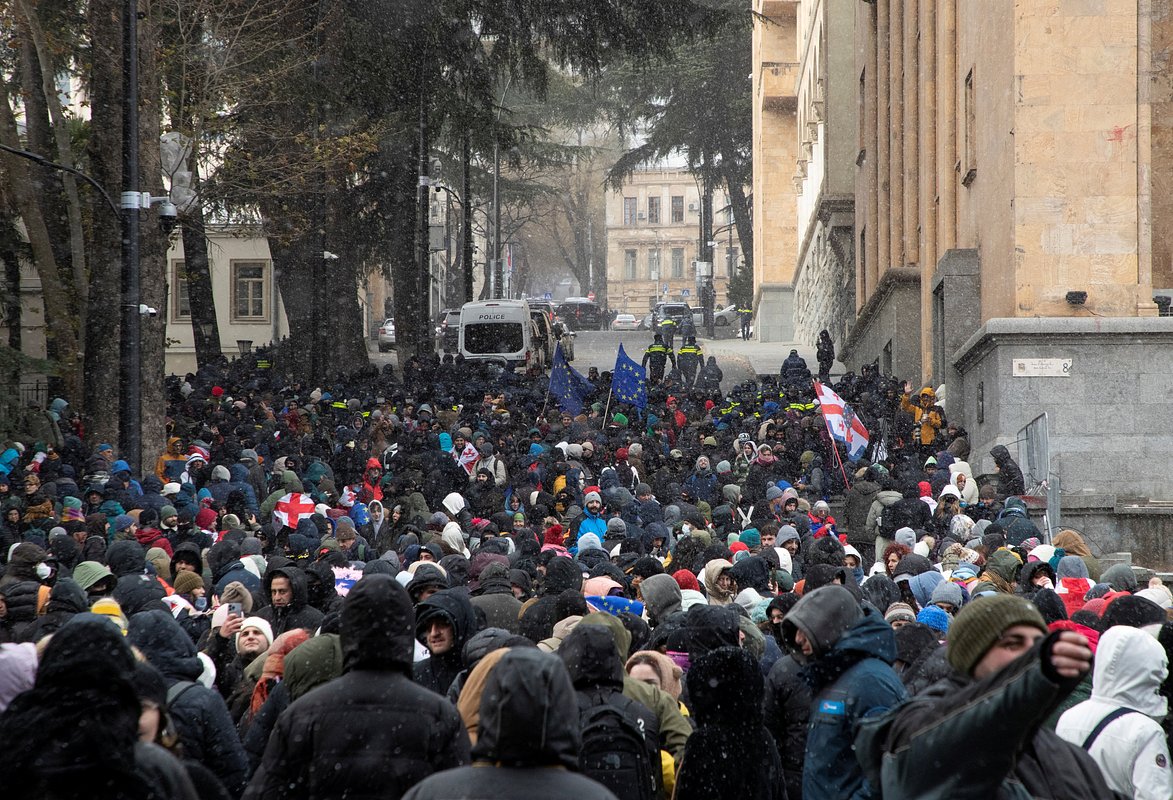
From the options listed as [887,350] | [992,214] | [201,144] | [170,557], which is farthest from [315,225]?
[170,557]

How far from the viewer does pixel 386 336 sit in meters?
61.8

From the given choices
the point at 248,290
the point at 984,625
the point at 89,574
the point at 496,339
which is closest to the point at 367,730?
the point at 984,625

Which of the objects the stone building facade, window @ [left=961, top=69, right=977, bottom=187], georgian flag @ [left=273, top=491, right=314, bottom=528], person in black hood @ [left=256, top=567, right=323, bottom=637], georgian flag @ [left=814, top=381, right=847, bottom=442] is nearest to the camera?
person in black hood @ [left=256, top=567, right=323, bottom=637]

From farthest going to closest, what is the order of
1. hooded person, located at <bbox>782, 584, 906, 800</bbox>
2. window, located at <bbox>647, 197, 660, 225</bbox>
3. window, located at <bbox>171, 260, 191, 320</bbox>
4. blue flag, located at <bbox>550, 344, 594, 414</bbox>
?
window, located at <bbox>647, 197, 660, 225</bbox> < window, located at <bbox>171, 260, 191, 320</bbox> < blue flag, located at <bbox>550, 344, 594, 414</bbox> < hooded person, located at <bbox>782, 584, 906, 800</bbox>

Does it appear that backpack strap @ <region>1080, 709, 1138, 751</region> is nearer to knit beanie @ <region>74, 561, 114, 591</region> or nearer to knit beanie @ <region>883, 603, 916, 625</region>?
knit beanie @ <region>883, 603, 916, 625</region>

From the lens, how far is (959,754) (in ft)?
12.4

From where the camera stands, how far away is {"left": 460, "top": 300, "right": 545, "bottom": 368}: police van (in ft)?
131

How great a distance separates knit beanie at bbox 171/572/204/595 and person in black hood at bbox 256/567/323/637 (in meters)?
1.51

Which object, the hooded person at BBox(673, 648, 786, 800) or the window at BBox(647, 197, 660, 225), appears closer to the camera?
the hooded person at BBox(673, 648, 786, 800)

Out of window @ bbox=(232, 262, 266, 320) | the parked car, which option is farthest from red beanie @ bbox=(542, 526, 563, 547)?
window @ bbox=(232, 262, 266, 320)

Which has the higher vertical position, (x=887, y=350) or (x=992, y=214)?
(x=992, y=214)

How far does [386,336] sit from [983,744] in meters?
58.8

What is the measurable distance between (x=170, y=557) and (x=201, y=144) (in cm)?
1773

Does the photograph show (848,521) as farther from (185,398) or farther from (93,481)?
(185,398)
